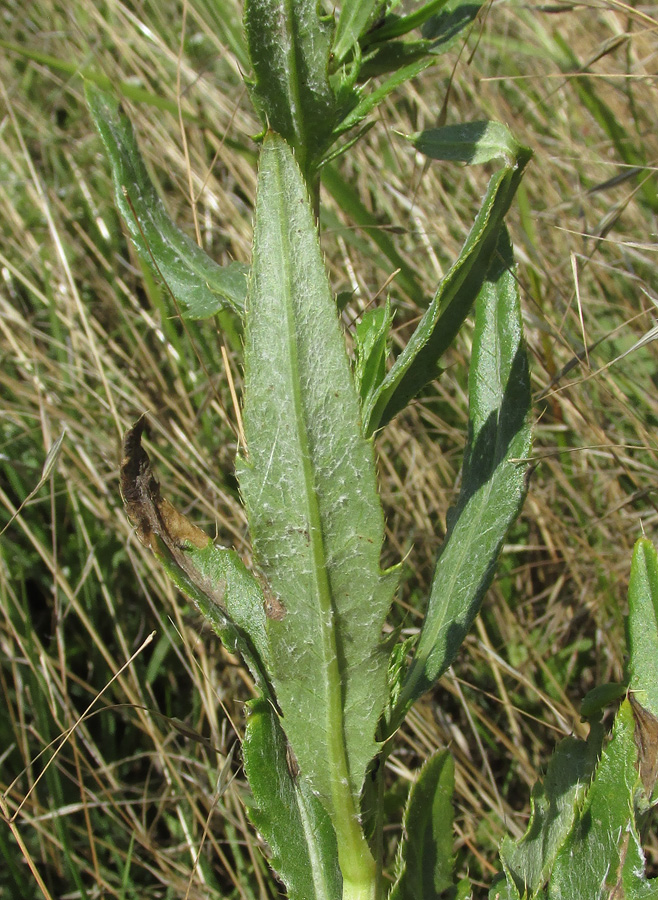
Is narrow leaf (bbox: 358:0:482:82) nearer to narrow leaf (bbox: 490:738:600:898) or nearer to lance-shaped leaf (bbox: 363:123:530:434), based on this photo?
lance-shaped leaf (bbox: 363:123:530:434)

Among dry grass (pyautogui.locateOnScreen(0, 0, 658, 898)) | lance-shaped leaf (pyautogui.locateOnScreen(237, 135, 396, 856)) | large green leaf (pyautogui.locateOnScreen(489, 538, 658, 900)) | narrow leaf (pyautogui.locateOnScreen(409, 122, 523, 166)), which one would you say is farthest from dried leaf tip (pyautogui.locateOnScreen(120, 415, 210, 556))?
large green leaf (pyautogui.locateOnScreen(489, 538, 658, 900))

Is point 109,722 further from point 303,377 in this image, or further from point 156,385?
point 303,377

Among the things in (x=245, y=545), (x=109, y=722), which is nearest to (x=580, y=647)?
(x=245, y=545)

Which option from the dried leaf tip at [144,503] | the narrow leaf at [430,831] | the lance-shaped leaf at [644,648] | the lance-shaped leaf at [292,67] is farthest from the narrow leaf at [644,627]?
the lance-shaped leaf at [292,67]

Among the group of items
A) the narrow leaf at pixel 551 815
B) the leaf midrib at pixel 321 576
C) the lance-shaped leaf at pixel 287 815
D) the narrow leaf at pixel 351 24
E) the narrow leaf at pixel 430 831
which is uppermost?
the narrow leaf at pixel 351 24

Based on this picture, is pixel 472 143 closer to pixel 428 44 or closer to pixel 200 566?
pixel 428 44

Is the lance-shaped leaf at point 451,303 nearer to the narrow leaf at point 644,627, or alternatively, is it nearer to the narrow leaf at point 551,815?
the narrow leaf at point 644,627

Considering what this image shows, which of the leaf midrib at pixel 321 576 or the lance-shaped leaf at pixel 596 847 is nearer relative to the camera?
the leaf midrib at pixel 321 576

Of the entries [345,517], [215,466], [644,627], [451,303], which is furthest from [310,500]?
[215,466]
